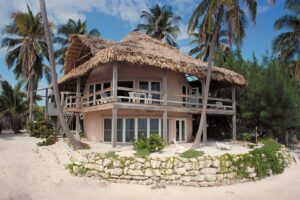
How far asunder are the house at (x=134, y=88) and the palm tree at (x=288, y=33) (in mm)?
6970

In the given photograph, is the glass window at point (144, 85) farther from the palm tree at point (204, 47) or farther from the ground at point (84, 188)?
the palm tree at point (204, 47)

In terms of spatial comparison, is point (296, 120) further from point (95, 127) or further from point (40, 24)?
point (40, 24)

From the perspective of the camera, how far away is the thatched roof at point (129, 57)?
15.2 m

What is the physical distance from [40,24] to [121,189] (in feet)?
73.9

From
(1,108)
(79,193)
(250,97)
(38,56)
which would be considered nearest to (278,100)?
(250,97)

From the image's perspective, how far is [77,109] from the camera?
1884 centimetres

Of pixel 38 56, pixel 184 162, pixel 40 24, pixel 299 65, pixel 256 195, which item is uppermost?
pixel 40 24

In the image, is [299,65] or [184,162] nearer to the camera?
[184,162]

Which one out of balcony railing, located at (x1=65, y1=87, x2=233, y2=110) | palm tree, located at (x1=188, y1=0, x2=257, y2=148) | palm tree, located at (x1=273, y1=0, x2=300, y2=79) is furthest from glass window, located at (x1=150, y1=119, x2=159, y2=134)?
palm tree, located at (x1=273, y1=0, x2=300, y2=79)

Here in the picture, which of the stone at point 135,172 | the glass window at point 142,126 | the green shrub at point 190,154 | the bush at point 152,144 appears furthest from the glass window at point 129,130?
the green shrub at point 190,154

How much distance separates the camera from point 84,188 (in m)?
10.7

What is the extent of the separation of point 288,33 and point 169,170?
19.2 m

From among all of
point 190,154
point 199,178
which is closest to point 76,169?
point 190,154

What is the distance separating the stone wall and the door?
26.4 ft
